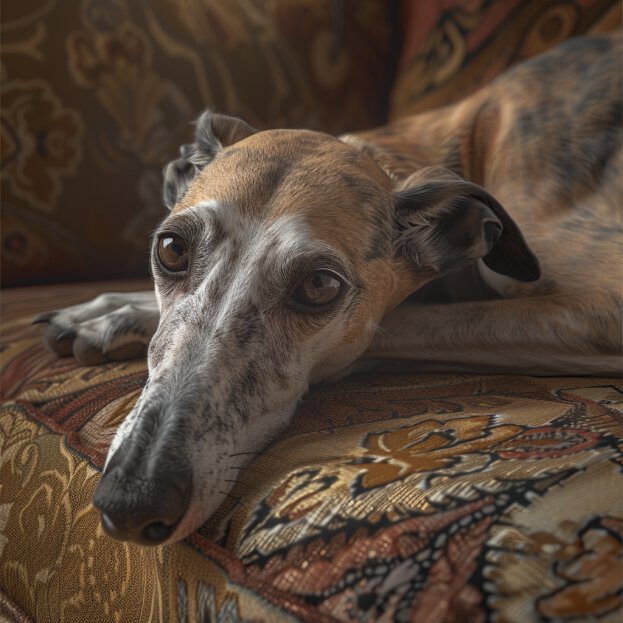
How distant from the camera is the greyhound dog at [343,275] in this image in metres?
0.98

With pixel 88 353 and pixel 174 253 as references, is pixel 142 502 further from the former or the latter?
pixel 88 353

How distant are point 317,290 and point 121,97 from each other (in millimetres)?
1512

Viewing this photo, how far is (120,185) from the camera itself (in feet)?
7.72

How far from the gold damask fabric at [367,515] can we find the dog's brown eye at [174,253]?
0.24 metres

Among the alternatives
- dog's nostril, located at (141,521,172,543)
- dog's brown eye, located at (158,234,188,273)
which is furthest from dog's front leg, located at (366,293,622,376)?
dog's nostril, located at (141,521,172,543)

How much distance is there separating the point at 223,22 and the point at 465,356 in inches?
67.6

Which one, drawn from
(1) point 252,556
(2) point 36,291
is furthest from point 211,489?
(2) point 36,291

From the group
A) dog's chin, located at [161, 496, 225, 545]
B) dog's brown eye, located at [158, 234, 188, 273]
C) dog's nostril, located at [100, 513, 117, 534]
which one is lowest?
dog's chin, located at [161, 496, 225, 545]

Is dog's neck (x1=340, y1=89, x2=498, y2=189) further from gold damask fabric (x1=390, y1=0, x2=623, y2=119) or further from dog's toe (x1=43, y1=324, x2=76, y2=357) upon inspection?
dog's toe (x1=43, y1=324, x2=76, y2=357)

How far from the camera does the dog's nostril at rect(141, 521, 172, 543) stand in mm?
833

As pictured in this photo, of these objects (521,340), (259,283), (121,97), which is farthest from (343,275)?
(121,97)

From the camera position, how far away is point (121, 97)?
233cm

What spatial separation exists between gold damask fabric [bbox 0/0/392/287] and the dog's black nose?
5.41ft

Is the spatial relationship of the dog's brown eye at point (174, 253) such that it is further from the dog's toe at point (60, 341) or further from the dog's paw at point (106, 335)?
the dog's toe at point (60, 341)
